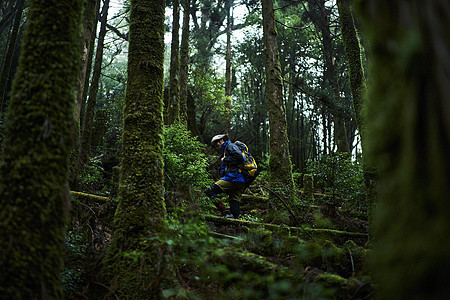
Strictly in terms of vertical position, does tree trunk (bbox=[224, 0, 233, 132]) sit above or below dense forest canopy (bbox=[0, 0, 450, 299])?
above

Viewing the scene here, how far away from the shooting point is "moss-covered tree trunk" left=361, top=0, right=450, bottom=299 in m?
0.84

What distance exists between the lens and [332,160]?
26.0ft

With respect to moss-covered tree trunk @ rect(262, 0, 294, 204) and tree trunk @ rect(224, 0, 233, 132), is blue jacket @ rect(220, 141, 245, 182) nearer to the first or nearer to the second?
moss-covered tree trunk @ rect(262, 0, 294, 204)

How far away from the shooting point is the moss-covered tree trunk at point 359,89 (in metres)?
4.32

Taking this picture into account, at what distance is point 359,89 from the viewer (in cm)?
508

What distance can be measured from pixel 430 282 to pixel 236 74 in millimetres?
27053

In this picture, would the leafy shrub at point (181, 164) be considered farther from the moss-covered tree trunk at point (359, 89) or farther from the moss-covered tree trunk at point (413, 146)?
the moss-covered tree trunk at point (413, 146)

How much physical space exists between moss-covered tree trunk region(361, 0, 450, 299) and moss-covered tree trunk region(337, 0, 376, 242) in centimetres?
353

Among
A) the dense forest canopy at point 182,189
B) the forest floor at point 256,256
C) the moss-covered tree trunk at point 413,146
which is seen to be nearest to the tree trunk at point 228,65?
the forest floor at point 256,256

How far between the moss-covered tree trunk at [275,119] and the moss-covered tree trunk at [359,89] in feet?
9.23

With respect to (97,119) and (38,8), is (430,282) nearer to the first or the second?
(38,8)

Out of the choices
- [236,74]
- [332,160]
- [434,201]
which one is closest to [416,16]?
[434,201]

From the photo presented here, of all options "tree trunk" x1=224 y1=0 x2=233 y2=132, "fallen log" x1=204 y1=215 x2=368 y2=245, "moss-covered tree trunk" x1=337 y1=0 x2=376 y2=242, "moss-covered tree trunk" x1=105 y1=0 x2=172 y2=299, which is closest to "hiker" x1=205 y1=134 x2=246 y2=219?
"fallen log" x1=204 y1=215 x2=368 y2=245

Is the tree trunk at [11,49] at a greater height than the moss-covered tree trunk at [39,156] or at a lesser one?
greater
